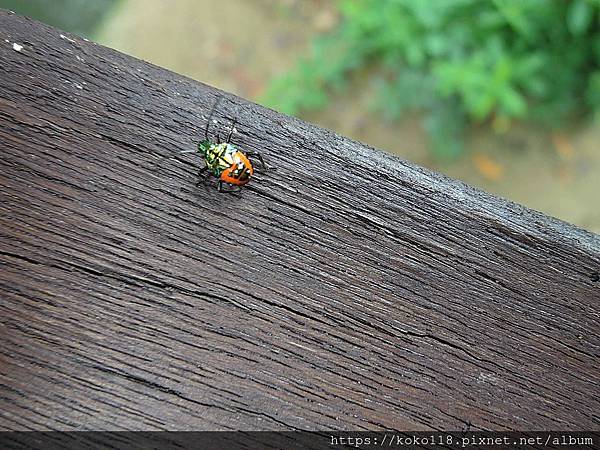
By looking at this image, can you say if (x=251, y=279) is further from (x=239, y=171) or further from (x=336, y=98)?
(x=336, y=98)

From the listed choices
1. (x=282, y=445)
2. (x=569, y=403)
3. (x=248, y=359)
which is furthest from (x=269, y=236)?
(x=569, y=403)

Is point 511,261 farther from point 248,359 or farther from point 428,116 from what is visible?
point 428,116

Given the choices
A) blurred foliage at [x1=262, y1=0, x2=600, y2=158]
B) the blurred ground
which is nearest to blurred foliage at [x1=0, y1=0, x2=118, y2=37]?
the blurred ground

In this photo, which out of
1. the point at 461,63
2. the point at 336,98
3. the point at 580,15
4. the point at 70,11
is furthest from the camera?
the point at 70,11

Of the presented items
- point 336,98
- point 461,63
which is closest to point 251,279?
point 461,63

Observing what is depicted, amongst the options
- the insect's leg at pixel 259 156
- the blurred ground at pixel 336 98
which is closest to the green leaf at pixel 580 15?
the blurred ground at pixel 336 98

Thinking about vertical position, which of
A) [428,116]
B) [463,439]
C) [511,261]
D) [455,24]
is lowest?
[463,439]

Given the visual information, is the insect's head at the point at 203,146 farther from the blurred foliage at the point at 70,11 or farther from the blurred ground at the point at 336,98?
the blurred foliage at the point at 70,11

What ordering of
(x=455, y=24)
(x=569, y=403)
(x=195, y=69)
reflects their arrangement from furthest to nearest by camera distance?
(x=195, y=69) < (x=455, y=24) < (x=569, y=403)
